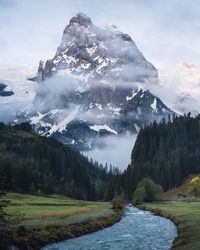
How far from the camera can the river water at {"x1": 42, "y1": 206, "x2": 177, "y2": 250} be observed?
66.6m

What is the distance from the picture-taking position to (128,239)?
246ft

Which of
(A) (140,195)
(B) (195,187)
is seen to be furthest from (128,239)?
(B) (195,187)

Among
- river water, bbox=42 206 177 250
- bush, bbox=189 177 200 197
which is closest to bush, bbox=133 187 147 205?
bush, bbox=189 177 200 197

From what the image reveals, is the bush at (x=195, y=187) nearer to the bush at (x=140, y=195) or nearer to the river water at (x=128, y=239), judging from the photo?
the bush at (x=140, y=195)

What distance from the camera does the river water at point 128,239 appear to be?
218 feet

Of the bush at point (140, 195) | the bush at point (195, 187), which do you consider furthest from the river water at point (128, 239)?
the bush at point (195, 187)

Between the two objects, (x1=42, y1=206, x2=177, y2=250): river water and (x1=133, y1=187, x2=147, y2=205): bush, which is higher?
(x1=133, y1=187, x2=147, y2=205): bush

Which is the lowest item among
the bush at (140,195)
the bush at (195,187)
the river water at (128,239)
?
the river water at (128,239)

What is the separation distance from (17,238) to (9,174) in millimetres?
135318

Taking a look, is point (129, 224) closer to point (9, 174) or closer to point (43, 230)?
point (43, 230)

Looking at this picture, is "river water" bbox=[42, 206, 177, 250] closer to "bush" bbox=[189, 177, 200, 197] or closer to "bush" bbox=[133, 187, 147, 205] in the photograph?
"bush" bbox=[133, 187, 147, 205]

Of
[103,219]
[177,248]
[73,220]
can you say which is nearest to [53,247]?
[177,248]

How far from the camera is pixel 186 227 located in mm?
81188

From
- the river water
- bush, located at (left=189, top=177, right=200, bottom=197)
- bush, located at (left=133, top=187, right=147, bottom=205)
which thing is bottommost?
the river water
